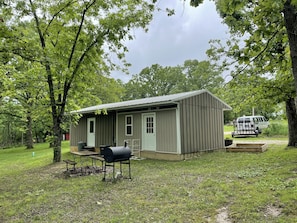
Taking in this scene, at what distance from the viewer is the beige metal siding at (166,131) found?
9.53 m

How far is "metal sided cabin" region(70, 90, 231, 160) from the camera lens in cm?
949

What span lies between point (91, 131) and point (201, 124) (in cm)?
712

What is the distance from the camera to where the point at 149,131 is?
34.9ft

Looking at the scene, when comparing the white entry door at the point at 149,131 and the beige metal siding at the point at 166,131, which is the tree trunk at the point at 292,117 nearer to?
the beige metal siding at the point at 166,131


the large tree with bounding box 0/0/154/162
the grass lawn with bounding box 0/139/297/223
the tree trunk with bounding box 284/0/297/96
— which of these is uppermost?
the large tree with bounding box 0/0/154/162

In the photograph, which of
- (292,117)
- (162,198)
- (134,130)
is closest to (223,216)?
(162,198)

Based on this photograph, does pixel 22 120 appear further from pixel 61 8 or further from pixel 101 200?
pixel 101 200

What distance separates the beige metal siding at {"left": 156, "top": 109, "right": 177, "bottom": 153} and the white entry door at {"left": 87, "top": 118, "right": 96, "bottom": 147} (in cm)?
525

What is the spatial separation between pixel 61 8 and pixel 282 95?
917cm

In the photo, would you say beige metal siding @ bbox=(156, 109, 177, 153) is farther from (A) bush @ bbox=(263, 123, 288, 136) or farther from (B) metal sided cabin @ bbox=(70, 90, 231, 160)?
(A) bush @ bbox=(263, 123, 288, 136)

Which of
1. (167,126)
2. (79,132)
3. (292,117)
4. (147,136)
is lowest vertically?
(147,136)

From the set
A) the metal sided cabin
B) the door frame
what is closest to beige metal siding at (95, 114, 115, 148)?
the metal sided cabin

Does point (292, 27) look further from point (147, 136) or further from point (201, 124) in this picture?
point (147, 136)

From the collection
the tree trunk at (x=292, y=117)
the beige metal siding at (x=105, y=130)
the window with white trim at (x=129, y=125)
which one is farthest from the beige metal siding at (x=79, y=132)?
the tree trunk at (x=292, y=117)
